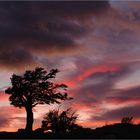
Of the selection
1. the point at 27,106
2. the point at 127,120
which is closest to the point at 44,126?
the point at 27,106

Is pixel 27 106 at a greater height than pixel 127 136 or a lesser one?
greater

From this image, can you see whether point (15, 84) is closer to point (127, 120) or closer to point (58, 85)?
point (58, 85)

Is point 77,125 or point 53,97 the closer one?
point 53,97

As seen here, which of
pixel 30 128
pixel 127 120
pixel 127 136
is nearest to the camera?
pixel 127 136

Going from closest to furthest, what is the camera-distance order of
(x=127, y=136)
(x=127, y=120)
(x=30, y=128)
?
(x=127, y=136) → (x=30, y=128) → (x=127, y=120)

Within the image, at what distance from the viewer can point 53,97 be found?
55719 mm

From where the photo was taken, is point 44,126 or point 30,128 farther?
point 44,126

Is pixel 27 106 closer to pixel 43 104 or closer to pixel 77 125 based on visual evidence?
pixel 43 104

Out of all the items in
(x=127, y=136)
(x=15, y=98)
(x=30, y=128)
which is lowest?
(x=127, y=136)

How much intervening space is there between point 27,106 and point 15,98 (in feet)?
6.96

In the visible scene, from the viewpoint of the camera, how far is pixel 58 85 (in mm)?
55938

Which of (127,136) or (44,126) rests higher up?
(44,126)

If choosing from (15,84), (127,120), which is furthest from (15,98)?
(127,120)

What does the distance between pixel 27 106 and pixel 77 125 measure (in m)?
9.79
